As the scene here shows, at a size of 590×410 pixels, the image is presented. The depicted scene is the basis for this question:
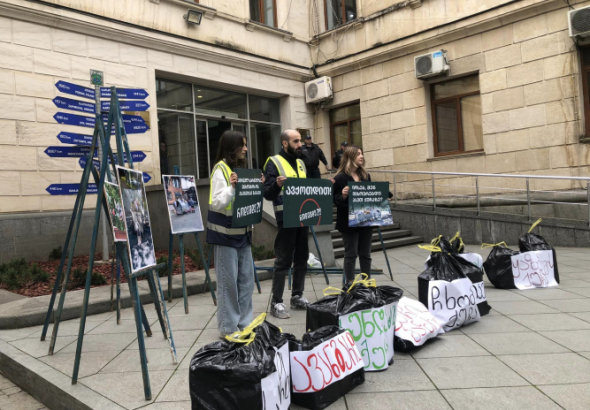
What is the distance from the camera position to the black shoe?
5125 millimetres

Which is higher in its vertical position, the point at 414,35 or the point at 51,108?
the point at 414,35

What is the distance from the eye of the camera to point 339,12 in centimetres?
1524

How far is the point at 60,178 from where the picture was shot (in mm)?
9680

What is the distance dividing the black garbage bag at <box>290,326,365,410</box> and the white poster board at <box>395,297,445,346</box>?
2.74 ft

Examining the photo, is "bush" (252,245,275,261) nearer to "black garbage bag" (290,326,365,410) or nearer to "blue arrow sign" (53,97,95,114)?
"blue arrow sign" (53,97,95,114)

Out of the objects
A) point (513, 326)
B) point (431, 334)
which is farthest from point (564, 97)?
point (431, 334)

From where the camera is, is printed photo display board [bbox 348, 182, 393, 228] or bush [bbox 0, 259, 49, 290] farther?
bush [bbox 0, 259, 49, 290]

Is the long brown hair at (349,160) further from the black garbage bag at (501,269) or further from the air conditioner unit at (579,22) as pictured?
the air conditioner unit at (579,22)

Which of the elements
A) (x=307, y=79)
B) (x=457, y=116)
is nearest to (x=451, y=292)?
(x=457, y=116)

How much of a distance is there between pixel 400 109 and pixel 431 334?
10548 mm

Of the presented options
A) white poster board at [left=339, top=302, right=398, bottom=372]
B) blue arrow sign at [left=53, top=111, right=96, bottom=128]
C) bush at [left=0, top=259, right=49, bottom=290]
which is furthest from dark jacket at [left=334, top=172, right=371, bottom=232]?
bush at [left=0, top=259, right=49, bottom=290]

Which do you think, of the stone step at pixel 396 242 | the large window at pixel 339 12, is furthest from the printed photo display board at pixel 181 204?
the large window at pixel 339 12

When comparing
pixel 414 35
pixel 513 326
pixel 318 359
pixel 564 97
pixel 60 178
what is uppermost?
pixel 414 35

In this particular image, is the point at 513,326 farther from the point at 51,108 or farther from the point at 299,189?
the point at 51,108
